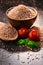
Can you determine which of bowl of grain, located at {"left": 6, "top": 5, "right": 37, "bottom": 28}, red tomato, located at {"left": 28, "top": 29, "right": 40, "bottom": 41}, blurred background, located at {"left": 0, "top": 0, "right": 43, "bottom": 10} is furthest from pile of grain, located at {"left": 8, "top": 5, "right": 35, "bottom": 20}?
blurred background, located at {"left": 0, "top": 0, "right": 43, "bottom": 10}

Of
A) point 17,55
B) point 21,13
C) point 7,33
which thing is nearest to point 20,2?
point 21,13

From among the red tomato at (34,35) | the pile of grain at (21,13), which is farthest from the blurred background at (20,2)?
the red tomato at (34,35)

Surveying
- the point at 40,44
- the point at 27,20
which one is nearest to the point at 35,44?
the point at 40,44

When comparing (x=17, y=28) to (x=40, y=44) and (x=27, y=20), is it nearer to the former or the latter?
(x=27, y=20)

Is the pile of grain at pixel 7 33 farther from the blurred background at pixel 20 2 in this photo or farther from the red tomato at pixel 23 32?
the blurred background at pixel 20 2

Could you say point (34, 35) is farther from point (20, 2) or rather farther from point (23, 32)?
point (20, 2)

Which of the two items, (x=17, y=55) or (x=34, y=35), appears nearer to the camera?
(x=17, y=55)

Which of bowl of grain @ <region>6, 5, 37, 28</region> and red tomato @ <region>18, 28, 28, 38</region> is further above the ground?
bowl of grain @ <region>6, 5, 37, 28</region>

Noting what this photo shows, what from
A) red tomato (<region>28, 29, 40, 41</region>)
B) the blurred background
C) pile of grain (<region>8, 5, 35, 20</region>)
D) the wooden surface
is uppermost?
pile of grain (<region>8, 5, 35, 20</region>)

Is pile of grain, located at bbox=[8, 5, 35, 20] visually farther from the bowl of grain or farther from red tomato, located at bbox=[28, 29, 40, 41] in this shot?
red tomato, located at bbox=[28, 29, 40, 41]
